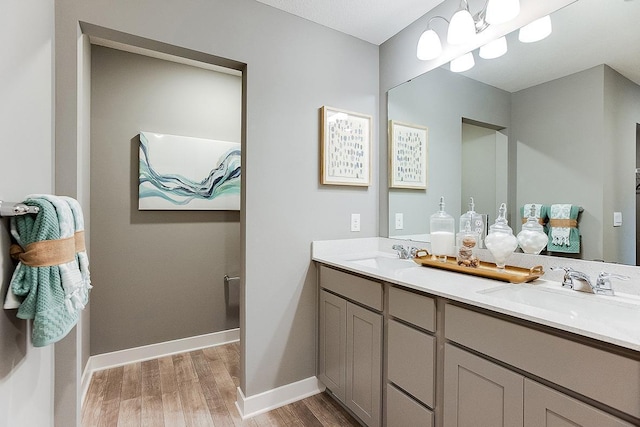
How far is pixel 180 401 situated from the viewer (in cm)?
195

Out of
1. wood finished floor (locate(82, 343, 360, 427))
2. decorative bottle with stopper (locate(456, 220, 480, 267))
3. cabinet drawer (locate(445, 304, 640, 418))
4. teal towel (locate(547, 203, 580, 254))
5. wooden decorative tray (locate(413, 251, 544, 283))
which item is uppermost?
teal towel (locate(547, 203, 580, 254))

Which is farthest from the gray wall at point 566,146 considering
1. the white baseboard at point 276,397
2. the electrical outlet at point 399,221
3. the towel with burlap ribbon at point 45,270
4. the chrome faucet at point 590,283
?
the towel with burlap ribbon at point 45,270

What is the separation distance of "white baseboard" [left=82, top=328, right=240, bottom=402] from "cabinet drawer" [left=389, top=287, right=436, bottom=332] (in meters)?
1.94

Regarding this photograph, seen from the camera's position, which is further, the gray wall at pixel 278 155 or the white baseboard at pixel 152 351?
the white baseboard at pixel 152 351

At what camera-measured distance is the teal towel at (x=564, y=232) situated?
1356mm

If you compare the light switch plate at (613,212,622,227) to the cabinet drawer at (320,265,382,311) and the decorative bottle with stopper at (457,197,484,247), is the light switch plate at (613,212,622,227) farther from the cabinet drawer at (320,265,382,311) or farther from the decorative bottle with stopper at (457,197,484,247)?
the cabinet drawer at (320,265,382,311)

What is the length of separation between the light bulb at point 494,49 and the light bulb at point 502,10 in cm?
12

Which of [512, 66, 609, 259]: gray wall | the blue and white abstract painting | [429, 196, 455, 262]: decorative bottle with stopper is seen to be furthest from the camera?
the blue and white abstract painting

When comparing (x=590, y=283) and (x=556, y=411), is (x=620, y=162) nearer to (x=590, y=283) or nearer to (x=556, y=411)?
(x=590, y=283)

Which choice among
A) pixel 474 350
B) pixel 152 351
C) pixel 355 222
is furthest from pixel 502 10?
pixel 152 351

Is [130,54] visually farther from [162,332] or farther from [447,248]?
[447,248]

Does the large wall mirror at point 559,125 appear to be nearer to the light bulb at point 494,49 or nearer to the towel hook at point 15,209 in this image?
the light bulb at point 494,49

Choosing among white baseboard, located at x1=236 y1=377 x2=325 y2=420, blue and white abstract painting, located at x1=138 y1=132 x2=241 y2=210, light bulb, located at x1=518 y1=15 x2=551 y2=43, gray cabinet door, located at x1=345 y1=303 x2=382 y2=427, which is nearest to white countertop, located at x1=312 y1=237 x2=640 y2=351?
gray cabinet door, located at x1=345 y1=303 x2=382 y2=427

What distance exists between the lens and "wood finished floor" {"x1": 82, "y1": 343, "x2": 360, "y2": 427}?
69.5 inches
